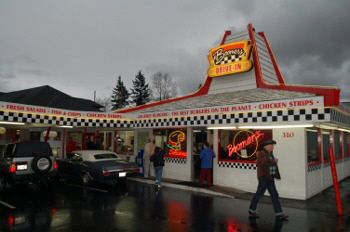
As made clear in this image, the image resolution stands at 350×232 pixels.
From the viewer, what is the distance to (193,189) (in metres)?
10.1

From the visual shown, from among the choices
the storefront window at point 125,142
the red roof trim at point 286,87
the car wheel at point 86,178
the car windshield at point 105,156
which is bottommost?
the car wheel at point 86,178

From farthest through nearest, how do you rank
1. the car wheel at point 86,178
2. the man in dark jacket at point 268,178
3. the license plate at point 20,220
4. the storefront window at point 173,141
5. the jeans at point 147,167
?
the jeans at point 147,167
the storefront window at point 173,141
the car wheel at point 86,178
the man in dark jacket at point 268,178
the license plate at point 20,220

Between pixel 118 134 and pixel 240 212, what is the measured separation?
9.82 meters

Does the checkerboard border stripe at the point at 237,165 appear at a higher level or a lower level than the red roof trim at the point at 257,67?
lower

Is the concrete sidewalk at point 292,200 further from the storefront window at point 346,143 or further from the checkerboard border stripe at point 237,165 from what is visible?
the storefront window at point 346,143

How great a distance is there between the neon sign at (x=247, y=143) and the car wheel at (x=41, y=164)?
21.5ft

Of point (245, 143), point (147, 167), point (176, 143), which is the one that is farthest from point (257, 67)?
point (147, 167)

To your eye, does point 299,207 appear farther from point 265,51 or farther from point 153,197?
point 265,51

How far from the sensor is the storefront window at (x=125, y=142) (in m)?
14.6

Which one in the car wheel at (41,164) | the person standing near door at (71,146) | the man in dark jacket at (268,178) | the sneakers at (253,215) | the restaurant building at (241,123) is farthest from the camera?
the person standing near door at (71,146)

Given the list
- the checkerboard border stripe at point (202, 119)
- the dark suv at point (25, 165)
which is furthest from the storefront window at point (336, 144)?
the dark suv at point (25, 165)

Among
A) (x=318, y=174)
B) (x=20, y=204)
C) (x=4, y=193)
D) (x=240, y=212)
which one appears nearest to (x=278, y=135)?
(x=318, y=174)

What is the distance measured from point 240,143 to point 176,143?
10.5 ft

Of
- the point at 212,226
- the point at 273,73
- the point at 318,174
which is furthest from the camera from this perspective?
the point at 273,73
